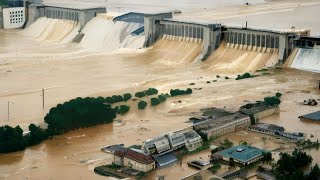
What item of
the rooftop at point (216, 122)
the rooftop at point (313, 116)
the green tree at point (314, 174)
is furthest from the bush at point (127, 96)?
the green tree at point (314, 174)

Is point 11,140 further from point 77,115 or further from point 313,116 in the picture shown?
point 313,116

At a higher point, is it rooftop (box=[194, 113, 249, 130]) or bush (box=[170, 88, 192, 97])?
bush (box=[170, 88, 192, 97])

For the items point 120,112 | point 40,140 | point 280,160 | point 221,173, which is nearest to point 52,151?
point 40,140

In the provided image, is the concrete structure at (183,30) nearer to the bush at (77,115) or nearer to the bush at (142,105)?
the bush at (142,105)

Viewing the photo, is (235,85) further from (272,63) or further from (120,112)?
(120,112)

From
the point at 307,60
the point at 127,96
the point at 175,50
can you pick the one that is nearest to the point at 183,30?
the point at 175,50

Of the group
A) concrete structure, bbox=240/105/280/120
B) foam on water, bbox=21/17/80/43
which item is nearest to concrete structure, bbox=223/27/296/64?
concrete structure, bbox=240/105/280/120

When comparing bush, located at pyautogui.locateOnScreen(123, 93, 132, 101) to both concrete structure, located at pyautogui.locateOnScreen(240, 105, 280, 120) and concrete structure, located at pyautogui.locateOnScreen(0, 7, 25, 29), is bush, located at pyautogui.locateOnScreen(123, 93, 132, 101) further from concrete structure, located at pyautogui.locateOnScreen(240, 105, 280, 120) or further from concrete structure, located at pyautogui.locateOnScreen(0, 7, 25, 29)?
concrete structure, located at pyautogui.locateOnScreen(0, 7, 25, 29)
